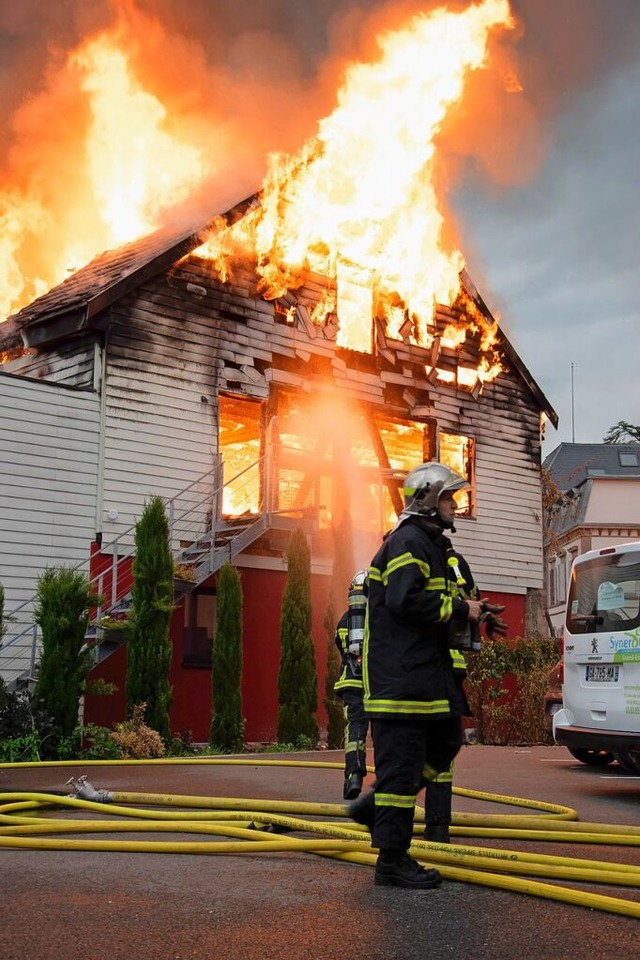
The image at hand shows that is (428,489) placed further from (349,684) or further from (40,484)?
(40,484)

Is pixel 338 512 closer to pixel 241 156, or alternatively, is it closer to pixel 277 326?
pixel 277 326

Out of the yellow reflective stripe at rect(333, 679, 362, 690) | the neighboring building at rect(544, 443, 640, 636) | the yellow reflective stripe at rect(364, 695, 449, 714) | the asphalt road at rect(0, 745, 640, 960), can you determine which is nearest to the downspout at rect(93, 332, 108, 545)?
the yellow reflective stripe at rect(333, 679, 362, 690)

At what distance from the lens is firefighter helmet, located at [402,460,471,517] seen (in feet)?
16.7

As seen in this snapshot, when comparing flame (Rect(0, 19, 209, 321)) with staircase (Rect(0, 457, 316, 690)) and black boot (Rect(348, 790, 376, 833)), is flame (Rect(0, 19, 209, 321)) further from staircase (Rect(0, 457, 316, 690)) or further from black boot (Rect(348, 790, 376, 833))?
black boot (Rect(348, 790, 376, 833))

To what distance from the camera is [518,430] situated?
75.1 feet

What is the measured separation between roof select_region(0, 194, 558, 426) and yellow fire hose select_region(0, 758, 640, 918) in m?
10.6

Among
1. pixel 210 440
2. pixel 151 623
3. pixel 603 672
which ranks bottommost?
pixel 603 672

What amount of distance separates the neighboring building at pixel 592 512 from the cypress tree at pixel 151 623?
3022cm

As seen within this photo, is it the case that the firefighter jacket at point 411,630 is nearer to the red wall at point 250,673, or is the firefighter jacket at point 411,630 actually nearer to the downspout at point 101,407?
the red wall at point 250,673

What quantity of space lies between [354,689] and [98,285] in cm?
1129

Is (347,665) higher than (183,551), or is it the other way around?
(183,551)

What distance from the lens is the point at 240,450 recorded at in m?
19.5

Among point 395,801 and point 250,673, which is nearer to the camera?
point 395,801

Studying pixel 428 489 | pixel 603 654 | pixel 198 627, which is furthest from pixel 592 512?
pixel 428 489
